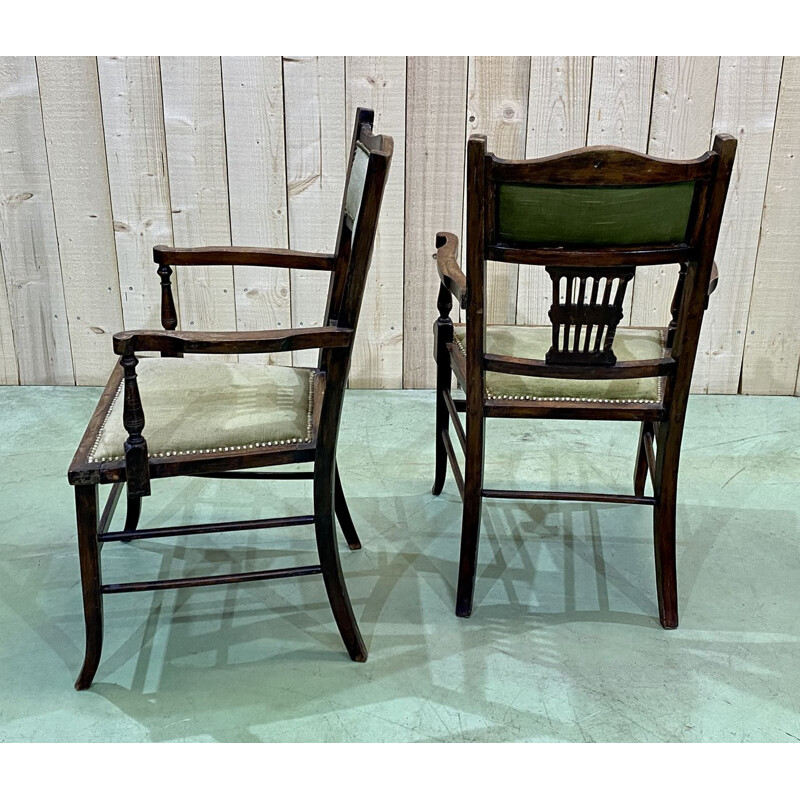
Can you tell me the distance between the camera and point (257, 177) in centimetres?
305

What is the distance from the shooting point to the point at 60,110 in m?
2.99

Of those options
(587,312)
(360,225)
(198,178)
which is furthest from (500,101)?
(360,225)

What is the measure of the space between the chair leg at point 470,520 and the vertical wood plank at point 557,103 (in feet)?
3.50

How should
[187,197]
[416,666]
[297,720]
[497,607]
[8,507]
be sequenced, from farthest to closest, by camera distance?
[187,197] < [8,507] < [497,607] < [416,666] < [297,720]

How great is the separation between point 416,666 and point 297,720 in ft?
0.93

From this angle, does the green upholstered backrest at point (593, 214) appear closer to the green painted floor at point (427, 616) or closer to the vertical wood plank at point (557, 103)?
the green painted floor at point (427, 616)

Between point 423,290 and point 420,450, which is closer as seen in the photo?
point 420,450

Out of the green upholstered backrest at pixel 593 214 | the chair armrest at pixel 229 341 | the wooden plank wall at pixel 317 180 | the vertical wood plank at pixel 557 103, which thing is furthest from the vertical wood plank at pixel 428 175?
the chair armrest at pixel 229 341

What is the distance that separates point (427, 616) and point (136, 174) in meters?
1.80

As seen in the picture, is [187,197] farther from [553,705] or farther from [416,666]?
[553,705]

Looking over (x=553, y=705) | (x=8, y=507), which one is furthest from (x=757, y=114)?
(x=8, y=507)

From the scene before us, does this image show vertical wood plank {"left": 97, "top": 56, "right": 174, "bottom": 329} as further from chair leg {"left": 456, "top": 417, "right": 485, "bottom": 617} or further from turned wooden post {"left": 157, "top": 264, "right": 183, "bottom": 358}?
chair leg {"left": 456, "top": 417, "right": 485, "bottom": 617}

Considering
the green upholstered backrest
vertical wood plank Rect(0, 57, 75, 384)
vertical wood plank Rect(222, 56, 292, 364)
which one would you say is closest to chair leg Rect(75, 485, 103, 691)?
the green upholstered backrest

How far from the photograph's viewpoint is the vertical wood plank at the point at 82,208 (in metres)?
2.96
